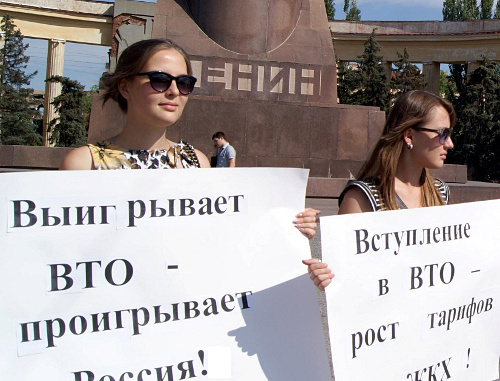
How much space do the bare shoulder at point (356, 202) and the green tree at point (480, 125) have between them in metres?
29.4

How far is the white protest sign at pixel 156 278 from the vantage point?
64.8 inches

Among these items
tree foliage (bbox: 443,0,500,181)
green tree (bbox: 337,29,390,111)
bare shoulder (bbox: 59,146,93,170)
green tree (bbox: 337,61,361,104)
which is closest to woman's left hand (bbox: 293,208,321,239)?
bare shoulder (bbox: 59,146,93,170)

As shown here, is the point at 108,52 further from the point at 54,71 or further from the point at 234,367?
the point at 234,367

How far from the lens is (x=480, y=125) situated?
31.4 m

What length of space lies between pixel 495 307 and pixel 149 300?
54.1 inches

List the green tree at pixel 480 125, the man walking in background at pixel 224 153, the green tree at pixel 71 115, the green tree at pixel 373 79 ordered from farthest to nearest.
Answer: the green tree at pixel 373 79 → the green tree at pixel 480 125 → the green tree at pixel 71 115 → the man walking in background at pixel 224 153

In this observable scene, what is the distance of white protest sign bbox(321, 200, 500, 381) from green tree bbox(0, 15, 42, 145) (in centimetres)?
3111

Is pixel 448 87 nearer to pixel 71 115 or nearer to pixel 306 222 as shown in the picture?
pixel 71 115

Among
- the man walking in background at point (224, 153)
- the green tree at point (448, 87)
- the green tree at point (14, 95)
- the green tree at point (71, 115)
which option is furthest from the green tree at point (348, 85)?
the man walking in background at point (224, 153)

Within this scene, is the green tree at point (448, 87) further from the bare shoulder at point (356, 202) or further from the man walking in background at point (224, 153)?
the bare shoulder at point (356, 202)

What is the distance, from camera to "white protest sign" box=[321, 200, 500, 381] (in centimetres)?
190

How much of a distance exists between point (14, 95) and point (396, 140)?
1325 inches

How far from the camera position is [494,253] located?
92.4 inches

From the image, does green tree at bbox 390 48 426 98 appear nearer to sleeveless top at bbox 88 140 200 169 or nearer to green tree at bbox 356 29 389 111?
green tree at bbox 356 29 389 111
